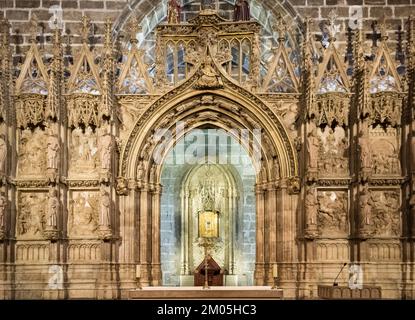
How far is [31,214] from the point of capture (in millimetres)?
18391

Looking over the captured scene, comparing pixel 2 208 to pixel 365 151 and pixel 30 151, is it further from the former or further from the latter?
pixel 365 151

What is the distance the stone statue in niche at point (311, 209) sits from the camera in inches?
706

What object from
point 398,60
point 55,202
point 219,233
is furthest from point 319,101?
point 219,233

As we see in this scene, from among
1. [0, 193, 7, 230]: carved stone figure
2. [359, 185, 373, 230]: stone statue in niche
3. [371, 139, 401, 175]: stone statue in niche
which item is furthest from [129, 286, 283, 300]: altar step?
[371, 139, 401, 175]: stone statue in niche

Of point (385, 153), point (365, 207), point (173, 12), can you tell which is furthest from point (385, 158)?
point (173, 12)

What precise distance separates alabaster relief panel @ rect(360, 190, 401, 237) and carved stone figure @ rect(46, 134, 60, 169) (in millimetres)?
7362

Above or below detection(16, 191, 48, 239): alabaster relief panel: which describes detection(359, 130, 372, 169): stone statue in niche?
above

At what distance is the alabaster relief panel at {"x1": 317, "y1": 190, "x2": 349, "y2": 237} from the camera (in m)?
18.3

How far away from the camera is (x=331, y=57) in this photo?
18.5 meters

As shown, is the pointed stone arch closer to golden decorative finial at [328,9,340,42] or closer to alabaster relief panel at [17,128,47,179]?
alabaster relief panel at [17,128,47,179]

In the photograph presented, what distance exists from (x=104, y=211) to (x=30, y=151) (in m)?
2.37
